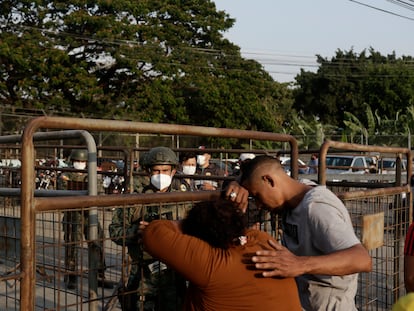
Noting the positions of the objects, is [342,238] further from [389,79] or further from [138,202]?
[389,79]

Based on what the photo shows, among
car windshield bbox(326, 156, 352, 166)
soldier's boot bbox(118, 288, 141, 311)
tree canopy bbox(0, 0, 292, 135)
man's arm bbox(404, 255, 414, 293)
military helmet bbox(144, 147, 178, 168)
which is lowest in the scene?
car windshield bbox(326, 156, 352, 166)

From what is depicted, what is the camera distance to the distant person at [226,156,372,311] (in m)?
2.76

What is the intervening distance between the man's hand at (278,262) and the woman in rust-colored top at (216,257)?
42mm

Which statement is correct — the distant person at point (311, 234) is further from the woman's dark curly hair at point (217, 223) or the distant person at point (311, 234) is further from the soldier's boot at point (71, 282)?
the soldier's boot at point (71, 282)

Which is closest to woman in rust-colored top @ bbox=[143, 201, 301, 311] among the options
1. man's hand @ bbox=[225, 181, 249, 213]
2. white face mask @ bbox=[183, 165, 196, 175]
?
man's hand @ bbox=[225, 181, 249, 213]

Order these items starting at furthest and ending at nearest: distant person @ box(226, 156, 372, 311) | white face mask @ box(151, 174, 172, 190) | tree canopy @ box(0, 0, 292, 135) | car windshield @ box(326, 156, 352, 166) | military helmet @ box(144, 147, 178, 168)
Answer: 1. tree canopy @ box(0, 0, 292, 135)
2. car windshield @ box(326, 156, 352, 166)
3. military helmet @ box(144, 147, 178, 168)
4. white face mask @ box(151, 174, 172, 190)
5. distant person @ box(226, 156, 372, 311)

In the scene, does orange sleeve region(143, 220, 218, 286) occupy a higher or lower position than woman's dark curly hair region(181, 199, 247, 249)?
lower

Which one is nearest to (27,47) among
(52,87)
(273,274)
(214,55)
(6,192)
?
(52,87)

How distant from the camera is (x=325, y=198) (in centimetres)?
310

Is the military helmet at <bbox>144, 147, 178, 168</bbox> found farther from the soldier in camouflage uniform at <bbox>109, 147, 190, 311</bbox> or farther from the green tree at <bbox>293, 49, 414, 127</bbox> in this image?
the green tree at <bbox>293, 49, 414, 127</bbox>

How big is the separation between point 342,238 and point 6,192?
7.47 feet

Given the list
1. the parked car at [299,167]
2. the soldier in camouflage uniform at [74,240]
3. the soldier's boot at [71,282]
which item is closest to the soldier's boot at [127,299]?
the soldier in camouflage uniform at [74,240]

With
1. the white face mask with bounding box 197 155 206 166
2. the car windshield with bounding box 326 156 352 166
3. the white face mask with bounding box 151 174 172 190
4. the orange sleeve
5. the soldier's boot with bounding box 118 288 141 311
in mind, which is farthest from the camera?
the car windshield with bounding box 326 156 352 166

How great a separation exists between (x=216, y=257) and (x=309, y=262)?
1.35 ft
